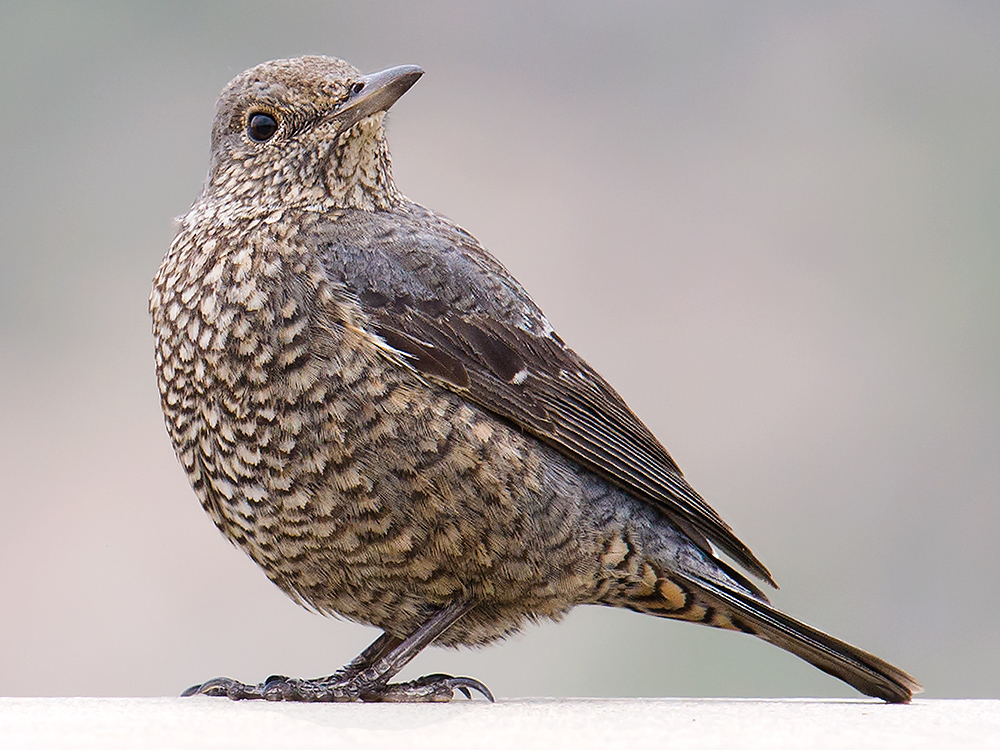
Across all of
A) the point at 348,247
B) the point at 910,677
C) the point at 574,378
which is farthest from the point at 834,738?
the point at 348,247

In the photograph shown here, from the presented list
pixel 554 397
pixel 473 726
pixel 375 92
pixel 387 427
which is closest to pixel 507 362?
pixel 554 397

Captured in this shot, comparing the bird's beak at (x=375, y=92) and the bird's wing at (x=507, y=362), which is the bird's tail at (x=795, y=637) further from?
the bird's beak at (x=375, y=92)

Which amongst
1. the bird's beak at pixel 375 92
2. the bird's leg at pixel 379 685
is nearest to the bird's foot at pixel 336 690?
the bird's leg at pixel 379 685

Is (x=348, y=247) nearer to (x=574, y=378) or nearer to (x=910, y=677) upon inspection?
(x=574, y=378)

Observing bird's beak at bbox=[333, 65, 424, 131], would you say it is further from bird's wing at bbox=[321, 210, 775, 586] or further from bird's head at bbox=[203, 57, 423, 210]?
bird's wing at bbox=[321, 210, 775, 586]

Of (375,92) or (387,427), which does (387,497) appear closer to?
(387,427)
